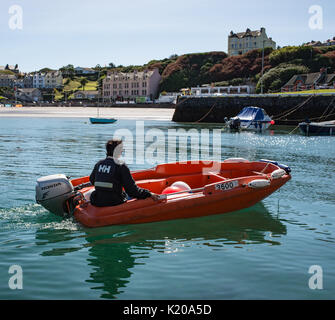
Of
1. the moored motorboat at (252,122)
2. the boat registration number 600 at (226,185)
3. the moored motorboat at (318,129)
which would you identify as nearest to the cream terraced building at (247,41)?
the moored motorboat at (252,122)

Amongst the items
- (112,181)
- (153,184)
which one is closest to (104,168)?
(112,181)

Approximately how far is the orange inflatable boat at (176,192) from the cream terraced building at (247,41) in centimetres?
12061

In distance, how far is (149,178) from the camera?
9.81m

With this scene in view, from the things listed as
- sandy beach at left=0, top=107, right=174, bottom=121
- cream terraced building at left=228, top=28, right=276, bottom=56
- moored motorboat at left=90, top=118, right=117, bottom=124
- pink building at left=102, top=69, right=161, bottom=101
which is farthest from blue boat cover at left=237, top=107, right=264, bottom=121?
cream terraced building at left=228, top=28, right=276, bottom=56

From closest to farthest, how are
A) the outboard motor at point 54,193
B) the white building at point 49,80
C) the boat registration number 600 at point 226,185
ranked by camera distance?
the outboard motor at point 54,193, the boat registration number 600 at point 226,185, the white building at point 49,80

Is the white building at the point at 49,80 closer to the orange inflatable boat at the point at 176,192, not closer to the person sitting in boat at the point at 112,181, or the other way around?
the orange inflatable boat at the point at 176,192

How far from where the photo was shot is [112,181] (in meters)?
6.97

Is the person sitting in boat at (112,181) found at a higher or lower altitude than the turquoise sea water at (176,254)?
higher

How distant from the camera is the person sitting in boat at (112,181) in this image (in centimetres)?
672

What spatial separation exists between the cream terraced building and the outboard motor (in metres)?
124

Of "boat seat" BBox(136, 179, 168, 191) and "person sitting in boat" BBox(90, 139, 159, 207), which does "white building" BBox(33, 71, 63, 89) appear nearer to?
"boat seat" BBox(136, 179, 168, 191)

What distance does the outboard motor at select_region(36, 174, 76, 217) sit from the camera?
7367 mm

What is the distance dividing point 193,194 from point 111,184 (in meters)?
1.90
